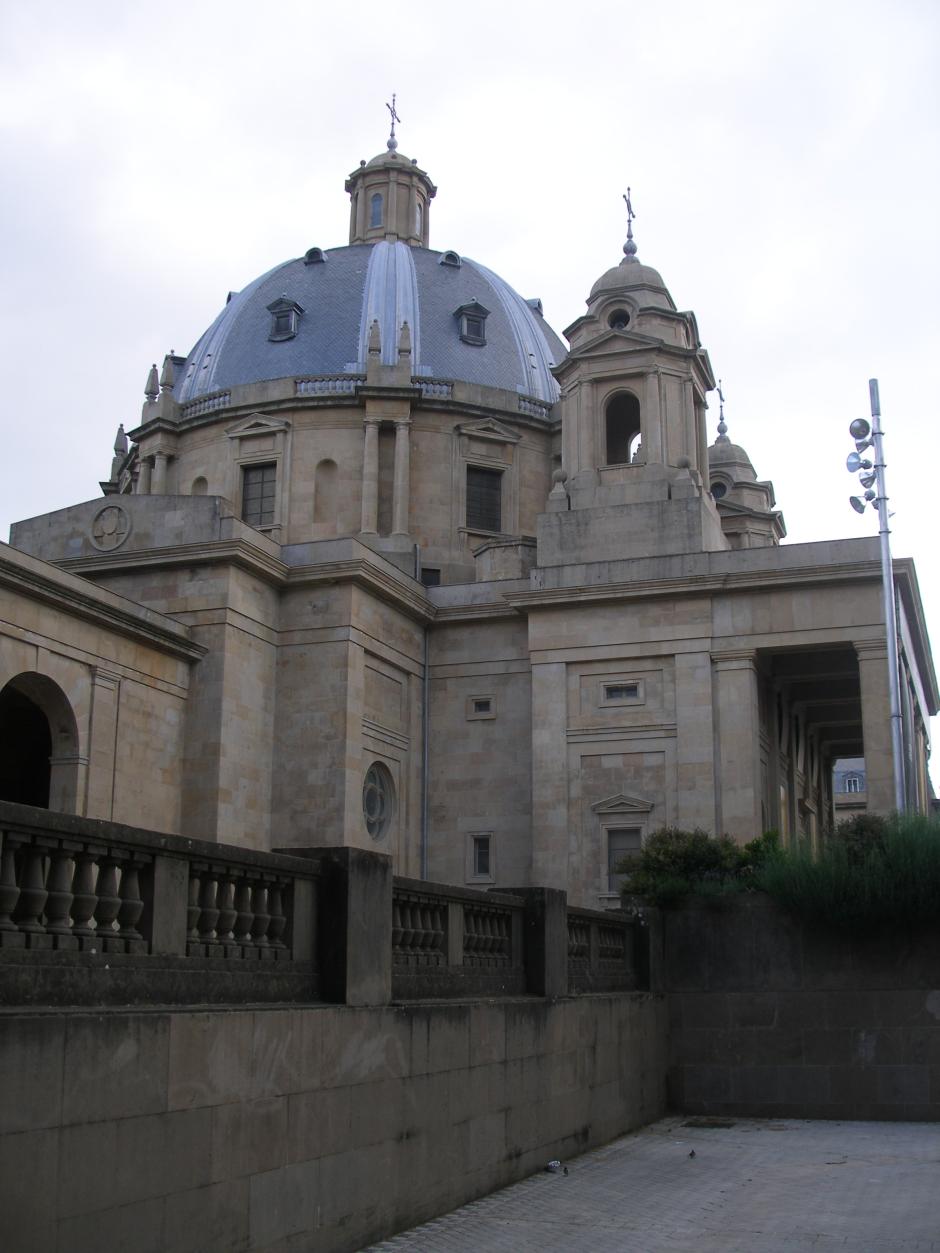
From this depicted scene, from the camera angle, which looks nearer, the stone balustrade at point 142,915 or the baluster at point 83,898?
the stone balustrade at point 142,915

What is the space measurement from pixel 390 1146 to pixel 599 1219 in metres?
2.12

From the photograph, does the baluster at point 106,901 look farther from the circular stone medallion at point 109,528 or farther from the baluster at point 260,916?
the circular stone medallion at point 109,528

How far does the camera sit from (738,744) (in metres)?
31.2

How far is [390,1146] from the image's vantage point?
37.5ft

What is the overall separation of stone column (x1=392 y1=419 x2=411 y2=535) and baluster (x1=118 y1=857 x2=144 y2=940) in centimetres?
3168

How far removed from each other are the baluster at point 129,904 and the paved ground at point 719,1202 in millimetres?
3481

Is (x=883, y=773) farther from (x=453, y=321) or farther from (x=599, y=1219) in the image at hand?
(x=453, y=321)

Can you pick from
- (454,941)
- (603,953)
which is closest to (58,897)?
(454,941)

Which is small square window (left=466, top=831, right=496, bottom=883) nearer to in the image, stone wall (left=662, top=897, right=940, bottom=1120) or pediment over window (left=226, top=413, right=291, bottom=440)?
stone wall (left=662, top=897, right=940, bottom=1120)

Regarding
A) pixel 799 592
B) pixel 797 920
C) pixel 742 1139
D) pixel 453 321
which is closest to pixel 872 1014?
pixel 797 920

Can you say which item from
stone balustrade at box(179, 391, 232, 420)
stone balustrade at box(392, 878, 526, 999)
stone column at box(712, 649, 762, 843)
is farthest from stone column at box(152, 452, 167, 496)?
stone balustrade at box(392, 878, 526, 999)

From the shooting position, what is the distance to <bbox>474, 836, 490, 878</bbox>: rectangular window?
111 ft

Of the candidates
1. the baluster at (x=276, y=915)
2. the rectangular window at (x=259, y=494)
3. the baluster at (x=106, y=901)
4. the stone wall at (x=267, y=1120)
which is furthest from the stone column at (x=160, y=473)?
the baluster at (x=106, y=901)

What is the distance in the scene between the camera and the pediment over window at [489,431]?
4281cm
